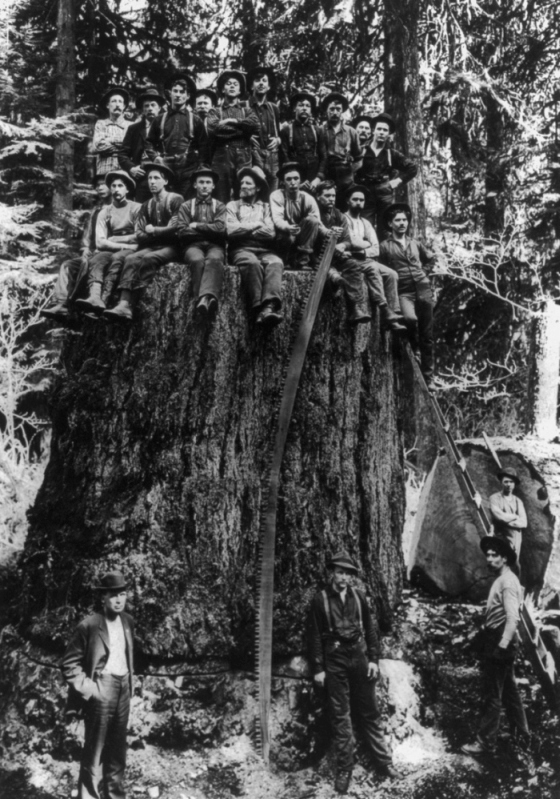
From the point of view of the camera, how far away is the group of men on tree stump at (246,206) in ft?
13.8

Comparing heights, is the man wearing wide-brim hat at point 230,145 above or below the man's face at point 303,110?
below

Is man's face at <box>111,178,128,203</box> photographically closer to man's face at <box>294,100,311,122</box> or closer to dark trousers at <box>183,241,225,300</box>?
dark trousers at <box>183,241,225,300</box>

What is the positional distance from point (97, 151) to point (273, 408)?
330 centimetres

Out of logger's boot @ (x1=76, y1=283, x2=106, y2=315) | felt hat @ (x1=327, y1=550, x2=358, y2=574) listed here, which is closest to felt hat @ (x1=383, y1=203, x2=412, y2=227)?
logger's boot @ (x1=76, y1=283, x2=106, y2=315)

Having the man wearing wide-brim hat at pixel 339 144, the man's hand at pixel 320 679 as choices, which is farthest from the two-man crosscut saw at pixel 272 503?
the man wearing wide-brim hat at pixel 339 144

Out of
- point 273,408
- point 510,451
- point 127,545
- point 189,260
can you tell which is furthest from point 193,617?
point 510,451

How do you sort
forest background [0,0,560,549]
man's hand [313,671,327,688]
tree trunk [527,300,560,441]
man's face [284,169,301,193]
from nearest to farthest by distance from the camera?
1. man's hand [313,671,327,688]
2. man's face [284,169,301,193]
3. tree trunk [527,300,560,441]
4. forest background [0,0,560,549]

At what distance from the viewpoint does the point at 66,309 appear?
4.48 m

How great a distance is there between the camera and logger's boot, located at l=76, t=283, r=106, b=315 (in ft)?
13.6

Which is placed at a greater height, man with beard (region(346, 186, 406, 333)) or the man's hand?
man with beard (region(346, 186, 406, 333))

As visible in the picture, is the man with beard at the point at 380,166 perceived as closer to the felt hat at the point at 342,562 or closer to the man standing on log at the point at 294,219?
the man standing on log at the point at 294,219

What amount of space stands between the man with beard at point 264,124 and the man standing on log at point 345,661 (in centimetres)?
346

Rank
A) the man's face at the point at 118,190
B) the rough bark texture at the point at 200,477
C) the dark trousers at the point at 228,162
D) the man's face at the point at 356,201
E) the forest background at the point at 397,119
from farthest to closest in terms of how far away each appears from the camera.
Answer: the forest background at the point at 397,119, the dark trousers at the point at 228,162, the man's face at the point at 356,201, the man's face at the point at 118,190, the rough bark texture at the point at 200,477

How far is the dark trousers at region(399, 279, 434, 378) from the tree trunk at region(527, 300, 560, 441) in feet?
6.85
